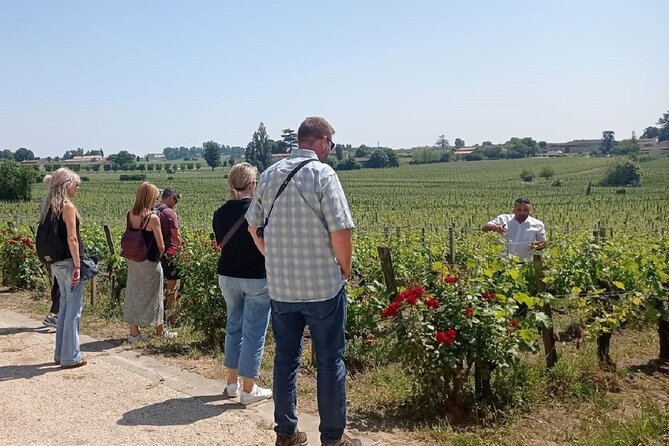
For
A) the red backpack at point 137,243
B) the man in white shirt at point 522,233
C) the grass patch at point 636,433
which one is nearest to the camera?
the grass patch at point 636,433

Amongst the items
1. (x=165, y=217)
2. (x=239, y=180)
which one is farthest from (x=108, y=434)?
(x=165, y=217)

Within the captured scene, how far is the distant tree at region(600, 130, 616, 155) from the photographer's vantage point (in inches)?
5113

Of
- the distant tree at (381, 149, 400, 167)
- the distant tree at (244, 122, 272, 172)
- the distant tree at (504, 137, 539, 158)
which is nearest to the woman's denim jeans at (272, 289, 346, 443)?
the distant tree at (244, 122, 272, 172)

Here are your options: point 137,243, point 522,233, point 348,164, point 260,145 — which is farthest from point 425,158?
point 137,243

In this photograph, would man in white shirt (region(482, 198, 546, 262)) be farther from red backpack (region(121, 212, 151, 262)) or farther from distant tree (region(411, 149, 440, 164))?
distant tree (region(411, 149, 440, 164))

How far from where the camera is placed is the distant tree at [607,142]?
129875mm

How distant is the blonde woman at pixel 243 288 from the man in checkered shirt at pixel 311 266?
90cm

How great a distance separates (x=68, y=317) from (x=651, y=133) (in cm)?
16131

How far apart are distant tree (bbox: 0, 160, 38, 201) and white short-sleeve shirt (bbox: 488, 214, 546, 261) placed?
179 feet

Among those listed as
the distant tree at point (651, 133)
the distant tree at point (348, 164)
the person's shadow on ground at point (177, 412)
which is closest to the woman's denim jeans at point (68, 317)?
the person's shadow on ground at point (177, 412)

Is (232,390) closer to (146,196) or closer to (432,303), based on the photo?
(432,303)

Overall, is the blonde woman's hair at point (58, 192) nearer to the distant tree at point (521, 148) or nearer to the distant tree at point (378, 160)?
the distant tree at point (378, 160)

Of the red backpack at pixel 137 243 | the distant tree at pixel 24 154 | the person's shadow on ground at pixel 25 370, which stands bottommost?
the person's shadow on ground at pixel 25 370

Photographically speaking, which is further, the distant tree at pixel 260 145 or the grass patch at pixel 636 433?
the distant tree at pixel 260 145
